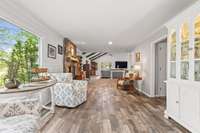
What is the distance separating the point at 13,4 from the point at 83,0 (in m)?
1.36

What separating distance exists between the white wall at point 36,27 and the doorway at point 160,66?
372 centimetres

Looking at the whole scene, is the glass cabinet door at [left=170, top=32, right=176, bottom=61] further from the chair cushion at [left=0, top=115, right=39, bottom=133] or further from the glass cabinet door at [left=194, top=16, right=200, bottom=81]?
the chair cushion at [left=0, top=115, right=39, bottom=133]

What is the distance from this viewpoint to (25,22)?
11.5ft

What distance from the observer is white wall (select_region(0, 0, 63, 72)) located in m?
2.88

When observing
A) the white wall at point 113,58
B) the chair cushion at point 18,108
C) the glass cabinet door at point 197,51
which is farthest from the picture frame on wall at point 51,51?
the white wall at point 113,58

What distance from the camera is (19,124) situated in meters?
1.60

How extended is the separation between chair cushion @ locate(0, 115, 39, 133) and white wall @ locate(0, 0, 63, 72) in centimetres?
192

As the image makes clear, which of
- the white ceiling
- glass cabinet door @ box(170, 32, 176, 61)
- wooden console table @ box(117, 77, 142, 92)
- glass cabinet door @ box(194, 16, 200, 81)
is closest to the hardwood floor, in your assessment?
glass cabinet door @ box(194, 16, 200, 81)

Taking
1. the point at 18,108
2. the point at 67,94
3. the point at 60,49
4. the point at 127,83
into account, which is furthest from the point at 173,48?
the point at 127,83

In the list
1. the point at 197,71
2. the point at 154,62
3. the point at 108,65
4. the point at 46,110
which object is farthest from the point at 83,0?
the point at 108,65

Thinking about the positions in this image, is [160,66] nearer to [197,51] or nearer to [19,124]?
[197,51]

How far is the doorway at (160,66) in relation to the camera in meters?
5.92

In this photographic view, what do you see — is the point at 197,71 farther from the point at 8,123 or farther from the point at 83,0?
the point at 8,123

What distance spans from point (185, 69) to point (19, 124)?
2724mm
